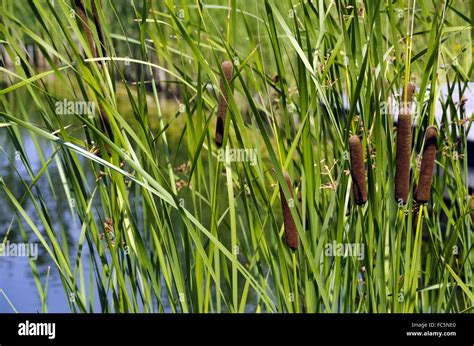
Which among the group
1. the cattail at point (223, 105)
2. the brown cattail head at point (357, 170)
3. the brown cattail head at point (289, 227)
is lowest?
the brown cattail head at point (289, 227)

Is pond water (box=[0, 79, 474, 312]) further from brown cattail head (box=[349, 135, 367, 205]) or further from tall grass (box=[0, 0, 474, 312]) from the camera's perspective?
brown cattail head (box=[349, 135, 367, 205])

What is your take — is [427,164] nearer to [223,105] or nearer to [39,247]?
[223,105]

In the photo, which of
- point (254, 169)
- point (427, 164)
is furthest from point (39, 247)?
point (427, 164)

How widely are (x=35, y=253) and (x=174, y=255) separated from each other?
472 mm

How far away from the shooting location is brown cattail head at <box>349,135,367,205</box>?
5.14 ft

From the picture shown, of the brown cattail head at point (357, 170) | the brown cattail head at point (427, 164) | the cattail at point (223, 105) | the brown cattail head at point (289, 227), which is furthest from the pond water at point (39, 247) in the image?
the brown cattail head at point (427, 164)

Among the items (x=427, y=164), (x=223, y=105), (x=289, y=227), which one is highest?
(x=223, y=105)

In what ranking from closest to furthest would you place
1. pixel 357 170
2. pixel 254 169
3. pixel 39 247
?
pixel 357 170 → pixel 254 169 → pixel 39 247

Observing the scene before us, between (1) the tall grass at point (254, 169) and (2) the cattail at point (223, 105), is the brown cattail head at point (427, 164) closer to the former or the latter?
(1) the tall grass at point (254, 169)

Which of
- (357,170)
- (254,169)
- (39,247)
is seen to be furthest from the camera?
(39,247)

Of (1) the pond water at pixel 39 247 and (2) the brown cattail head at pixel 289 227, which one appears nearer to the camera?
(2) the brown cattail head at pixel 289 227

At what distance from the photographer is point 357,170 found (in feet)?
5.23

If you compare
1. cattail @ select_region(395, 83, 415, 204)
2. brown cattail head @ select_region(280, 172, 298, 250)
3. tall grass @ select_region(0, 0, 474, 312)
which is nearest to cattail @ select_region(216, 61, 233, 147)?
tall grass @ select_region(0, 0, 474, 312)

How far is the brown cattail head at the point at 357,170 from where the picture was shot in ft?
5.14
